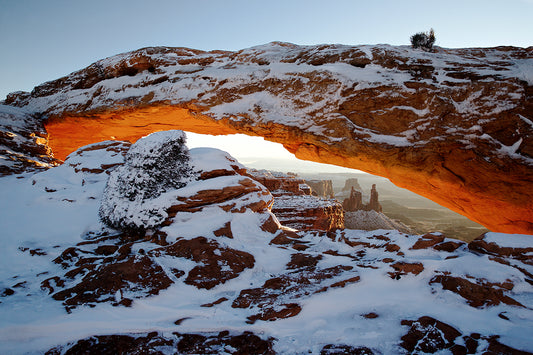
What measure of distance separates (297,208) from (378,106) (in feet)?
44.4

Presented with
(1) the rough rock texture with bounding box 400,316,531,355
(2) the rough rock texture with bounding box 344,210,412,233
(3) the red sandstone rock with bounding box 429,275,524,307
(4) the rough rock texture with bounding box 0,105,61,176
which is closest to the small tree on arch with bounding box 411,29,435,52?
(3) the red sandstone rock with bounding box 429,275,524,307

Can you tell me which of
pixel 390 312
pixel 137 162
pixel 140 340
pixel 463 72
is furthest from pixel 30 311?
pixel 463 72

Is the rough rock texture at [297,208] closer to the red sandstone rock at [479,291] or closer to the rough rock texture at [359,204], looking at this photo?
the red sandstone rock at [479,291]

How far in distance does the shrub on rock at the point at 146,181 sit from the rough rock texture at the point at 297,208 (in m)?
13.2

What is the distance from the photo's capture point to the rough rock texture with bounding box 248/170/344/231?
19.7m

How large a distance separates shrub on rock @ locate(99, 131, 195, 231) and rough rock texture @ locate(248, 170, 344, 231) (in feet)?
43.2

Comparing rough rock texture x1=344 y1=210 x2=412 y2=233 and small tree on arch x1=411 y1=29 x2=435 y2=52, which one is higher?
small tree on arch x1=411 y1=29 x2=435 y2=52

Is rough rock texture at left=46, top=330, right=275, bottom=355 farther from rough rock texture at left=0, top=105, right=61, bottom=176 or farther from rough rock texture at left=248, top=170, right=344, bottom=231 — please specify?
rough rock texture at left=248, top=170, right=344, bottom=231

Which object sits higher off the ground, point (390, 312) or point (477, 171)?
point (477, 171)

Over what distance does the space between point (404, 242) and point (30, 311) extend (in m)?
6.34

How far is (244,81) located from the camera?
31.6 ft

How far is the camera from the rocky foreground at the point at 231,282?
9.42 ft

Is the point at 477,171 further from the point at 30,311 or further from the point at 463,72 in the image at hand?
the point at 30,311

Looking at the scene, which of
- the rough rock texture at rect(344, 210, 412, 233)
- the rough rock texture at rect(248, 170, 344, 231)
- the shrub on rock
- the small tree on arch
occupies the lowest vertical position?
the rough rock texture at rect(344, 210, 412, 233)
